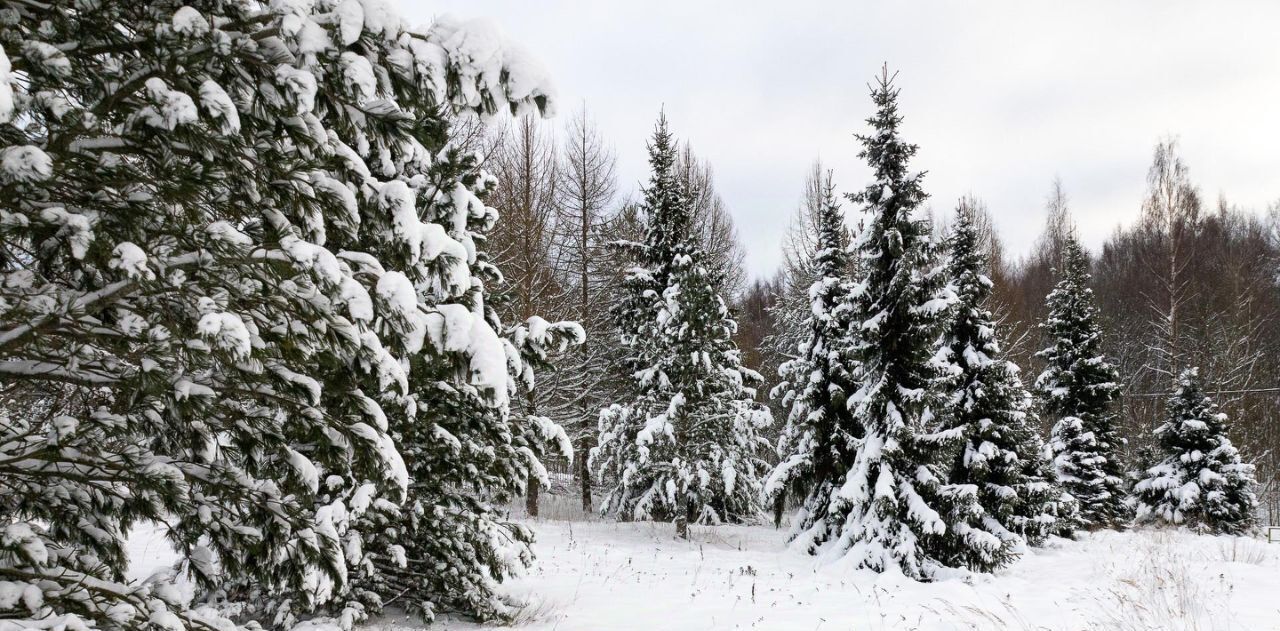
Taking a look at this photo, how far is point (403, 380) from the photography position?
319cm

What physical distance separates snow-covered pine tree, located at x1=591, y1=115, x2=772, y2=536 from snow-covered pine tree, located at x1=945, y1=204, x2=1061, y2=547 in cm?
489

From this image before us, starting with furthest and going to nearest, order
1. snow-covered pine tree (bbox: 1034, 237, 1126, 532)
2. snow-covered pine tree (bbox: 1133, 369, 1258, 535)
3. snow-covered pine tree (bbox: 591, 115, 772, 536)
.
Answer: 1. snow-covered pine tree (bbox: 1034, 237, 1126, 532)
2. snow-covered pine tree (bbox: 1133, 369, 1258, 535)
3. snow-covered pine tree (bbox: 591, 115, 772, 536)

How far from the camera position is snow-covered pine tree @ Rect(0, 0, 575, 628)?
2.68m

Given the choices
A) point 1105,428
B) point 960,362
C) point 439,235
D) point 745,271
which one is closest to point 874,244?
point 960,362

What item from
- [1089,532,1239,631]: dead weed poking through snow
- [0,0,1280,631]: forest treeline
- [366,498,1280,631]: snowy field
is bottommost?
[366,498,1280,631]: snowy field

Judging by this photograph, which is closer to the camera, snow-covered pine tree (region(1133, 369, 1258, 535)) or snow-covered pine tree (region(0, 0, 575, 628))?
snow-covered pine tree (region(0, 0, 575, 628))

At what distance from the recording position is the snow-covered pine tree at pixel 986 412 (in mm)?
13859

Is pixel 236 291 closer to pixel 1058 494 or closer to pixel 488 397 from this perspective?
pixel 488 397

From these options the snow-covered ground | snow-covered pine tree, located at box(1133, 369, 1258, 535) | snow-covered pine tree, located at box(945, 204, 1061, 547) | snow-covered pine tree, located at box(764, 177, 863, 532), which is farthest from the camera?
snow-covered pine tree, located at box(1133, 369, 1258, 535)

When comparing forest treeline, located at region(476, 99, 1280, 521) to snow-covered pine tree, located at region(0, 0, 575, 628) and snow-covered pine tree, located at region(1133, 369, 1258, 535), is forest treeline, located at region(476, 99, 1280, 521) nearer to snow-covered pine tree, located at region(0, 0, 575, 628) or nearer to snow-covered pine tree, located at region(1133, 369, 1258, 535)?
snow-covered pine tree, located at region(1133, 369, 1258, 535)

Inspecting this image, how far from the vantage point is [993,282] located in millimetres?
22188

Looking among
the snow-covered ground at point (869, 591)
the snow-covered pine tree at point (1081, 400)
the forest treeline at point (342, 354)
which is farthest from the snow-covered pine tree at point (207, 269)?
the snow-covered pine tree at point (1081, 400)

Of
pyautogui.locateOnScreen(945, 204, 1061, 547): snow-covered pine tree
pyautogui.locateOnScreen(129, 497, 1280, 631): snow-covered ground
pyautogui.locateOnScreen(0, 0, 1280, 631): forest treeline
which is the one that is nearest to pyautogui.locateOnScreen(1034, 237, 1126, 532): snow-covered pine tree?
pyautogui.locateOnScreen(0, 0, 1280, 631): forest treeline

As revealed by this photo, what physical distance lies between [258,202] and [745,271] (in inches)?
1198
